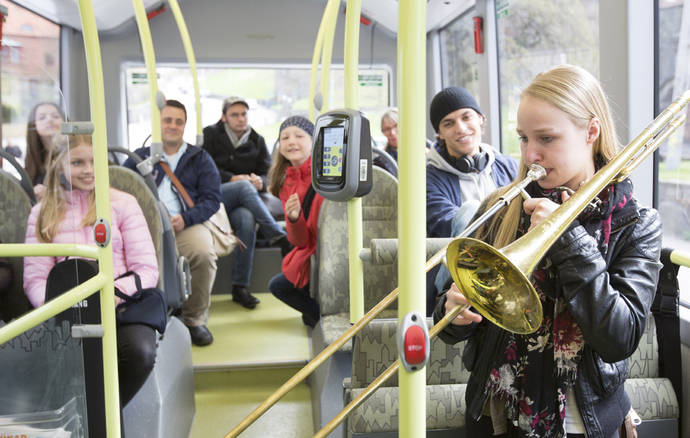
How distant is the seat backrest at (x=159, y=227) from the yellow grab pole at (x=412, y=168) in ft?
7.01

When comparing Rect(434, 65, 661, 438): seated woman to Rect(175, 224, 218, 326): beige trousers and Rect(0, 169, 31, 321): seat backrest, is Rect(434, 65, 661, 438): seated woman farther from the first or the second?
Rect(175, 224, 218, 326): beige trousers

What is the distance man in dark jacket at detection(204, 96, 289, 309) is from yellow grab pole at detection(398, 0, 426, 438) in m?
3.95

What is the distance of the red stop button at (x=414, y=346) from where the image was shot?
1035 mm

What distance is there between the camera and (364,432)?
5.75 ft

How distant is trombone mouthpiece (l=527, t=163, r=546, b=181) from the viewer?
4.21ft

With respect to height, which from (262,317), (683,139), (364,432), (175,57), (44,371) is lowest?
(262,317)

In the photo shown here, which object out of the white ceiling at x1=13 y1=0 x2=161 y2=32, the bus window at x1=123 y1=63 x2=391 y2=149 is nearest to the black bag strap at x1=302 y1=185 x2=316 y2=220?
the white ceiling at x1=13 y1=0 x2=161 y2=32

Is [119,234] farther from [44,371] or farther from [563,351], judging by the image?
[563,351]

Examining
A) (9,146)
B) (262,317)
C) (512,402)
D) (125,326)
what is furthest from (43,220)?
(262,317)

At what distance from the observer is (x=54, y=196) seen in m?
1.81

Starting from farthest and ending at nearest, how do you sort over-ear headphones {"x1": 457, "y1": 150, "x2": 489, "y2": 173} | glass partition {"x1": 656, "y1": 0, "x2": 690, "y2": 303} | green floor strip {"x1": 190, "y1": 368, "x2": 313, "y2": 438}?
green floor strip {"x1": 190, "y1": 368, "x2": 313, "y2": 438} → over-ear headphones {"x1": 457, "y1": 150, "x2": 489, "y2": 173} → glass partition {"x1": 656, "y1": 0, "x2": 690, "y2": 303}

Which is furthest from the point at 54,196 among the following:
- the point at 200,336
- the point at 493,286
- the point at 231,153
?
the point at 231,153

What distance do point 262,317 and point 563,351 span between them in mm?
3505

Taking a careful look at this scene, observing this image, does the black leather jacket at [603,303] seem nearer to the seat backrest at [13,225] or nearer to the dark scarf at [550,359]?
the dark scarf at [550,359]
